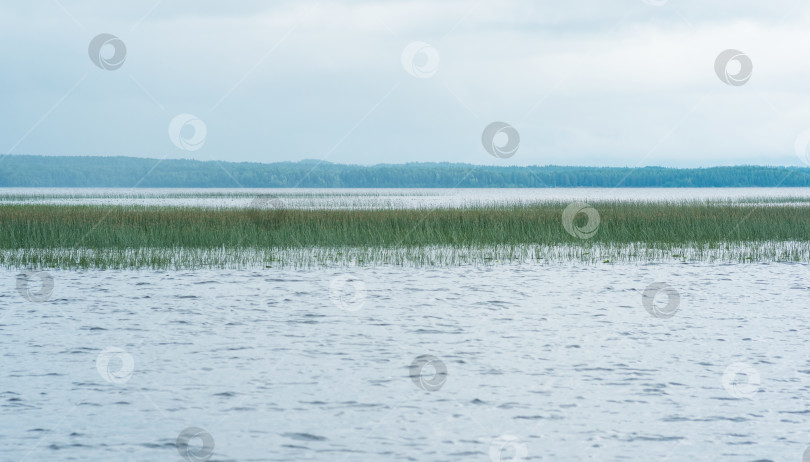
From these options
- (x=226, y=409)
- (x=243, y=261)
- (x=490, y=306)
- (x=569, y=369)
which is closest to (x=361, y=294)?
(x=490, y=306)

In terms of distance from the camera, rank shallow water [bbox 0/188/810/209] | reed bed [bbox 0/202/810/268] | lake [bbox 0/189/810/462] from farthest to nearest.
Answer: shallow water [bbox 0/188/810/209]
reed bed [bbox 0/202/810/268]
lake [bbox 0/189/810/462]

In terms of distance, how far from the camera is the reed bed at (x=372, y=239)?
71.5 feet

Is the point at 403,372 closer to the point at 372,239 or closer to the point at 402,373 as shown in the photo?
the point at 402,373

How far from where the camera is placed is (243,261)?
821 inches

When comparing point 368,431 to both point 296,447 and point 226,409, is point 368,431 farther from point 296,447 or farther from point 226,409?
point 226,409

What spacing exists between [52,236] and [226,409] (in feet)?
56.4

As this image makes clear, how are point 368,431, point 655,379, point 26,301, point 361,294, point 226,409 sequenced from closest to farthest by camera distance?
1. point 368,431
2. point 226,409
3. point 655,379
4. point 26,301
5. point 361,294

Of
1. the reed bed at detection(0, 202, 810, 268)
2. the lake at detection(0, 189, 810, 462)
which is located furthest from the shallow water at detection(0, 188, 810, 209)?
the lake at detection(0, 189, 810, 462)

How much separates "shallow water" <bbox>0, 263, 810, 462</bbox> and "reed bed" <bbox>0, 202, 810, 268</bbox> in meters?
4.78

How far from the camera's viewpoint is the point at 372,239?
80.6 ft

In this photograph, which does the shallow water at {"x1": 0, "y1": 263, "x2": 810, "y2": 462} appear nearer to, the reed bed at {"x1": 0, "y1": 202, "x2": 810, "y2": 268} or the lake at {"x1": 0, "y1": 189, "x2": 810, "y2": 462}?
the lake at {"x1": 0, "y1": 189, "x2": 810, "y2": 462}

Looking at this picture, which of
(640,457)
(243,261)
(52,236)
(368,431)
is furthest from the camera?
(52,236)

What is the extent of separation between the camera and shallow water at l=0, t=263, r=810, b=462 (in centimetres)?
739

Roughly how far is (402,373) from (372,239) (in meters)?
14.9
